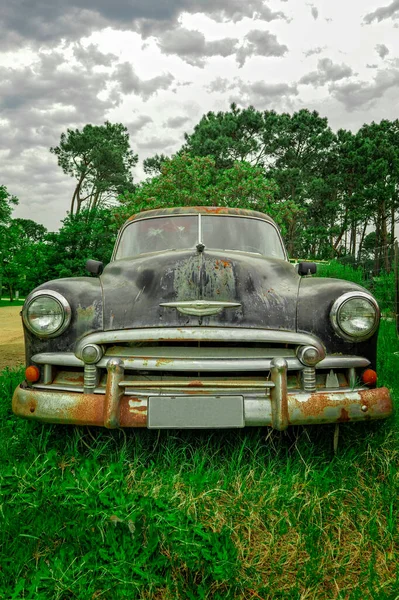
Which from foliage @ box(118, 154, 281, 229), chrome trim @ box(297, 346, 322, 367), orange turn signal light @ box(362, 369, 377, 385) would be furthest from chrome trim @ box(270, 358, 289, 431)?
foliage @ box(118, 154, 281, 229)

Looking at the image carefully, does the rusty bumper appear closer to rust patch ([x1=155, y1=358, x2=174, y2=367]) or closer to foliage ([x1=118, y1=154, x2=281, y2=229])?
rust patch ([x1=155, y1=358, x2=174, y2=367])

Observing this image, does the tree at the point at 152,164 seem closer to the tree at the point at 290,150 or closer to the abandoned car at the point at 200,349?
the tree at the point at 290,150

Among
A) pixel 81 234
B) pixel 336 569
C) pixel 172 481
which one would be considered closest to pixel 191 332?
pixel 172 481

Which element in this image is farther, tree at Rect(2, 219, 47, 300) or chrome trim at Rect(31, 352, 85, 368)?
tree at Rect(2, 219, 47, 300)

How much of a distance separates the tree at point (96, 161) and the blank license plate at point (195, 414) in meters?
30.8

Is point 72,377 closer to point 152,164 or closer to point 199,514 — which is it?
point 199,514

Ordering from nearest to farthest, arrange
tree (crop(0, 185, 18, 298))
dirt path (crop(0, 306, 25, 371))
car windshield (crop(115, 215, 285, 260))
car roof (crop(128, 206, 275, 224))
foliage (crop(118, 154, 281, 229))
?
car windshield (crop(115, 215, 285, 260)) < car roof (crop(128, 206, 275, 224)) < dirt path (crop(0, 306, 25, 371)) < foliage (crop(118, 154, 281, 229)) < tree (crop(0, 185, 18, 298))

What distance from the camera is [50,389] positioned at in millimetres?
2391

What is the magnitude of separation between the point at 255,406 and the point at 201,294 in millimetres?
658

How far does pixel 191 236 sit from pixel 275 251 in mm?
719

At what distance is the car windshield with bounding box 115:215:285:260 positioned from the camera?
11.8 ft

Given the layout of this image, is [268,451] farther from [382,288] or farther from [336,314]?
[382,288]

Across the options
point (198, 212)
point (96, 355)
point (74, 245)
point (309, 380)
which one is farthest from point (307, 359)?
point (74, 245)

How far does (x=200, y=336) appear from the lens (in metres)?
2.24
